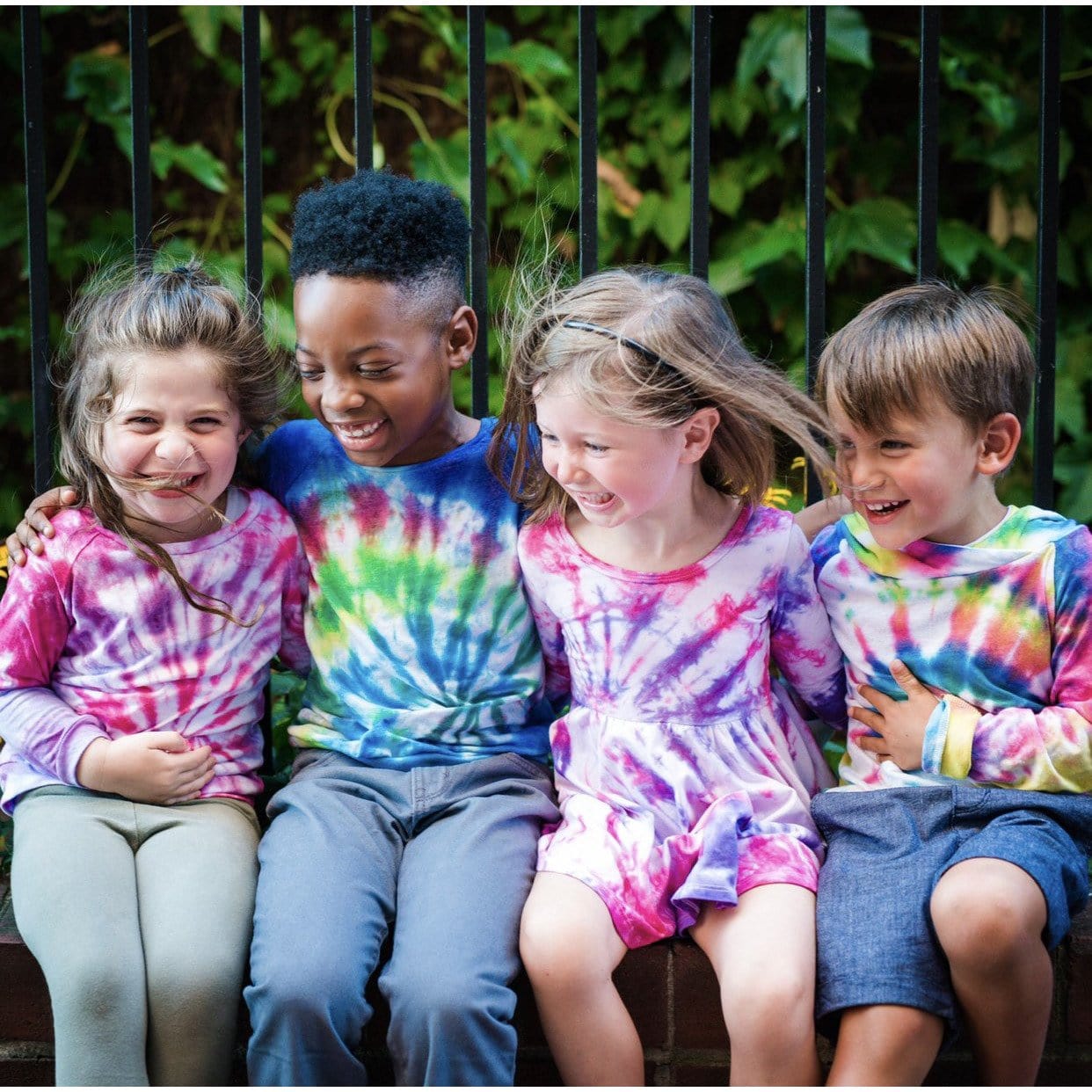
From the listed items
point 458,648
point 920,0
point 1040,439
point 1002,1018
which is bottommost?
point 1002,1018

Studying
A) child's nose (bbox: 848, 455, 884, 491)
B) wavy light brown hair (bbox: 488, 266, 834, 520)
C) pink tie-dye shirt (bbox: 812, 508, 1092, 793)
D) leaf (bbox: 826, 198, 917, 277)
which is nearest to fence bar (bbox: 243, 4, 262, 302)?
wavy light brown hair (bbox: 488, 266, 834, 520)

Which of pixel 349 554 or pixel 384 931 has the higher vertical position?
pixel 349 554

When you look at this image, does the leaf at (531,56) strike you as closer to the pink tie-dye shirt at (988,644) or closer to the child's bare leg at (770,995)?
the pink tie-dye shirt at (988,644)

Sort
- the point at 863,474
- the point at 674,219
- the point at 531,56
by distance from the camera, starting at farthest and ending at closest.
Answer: the point at 674,219 → the point at 531,56 → the point at 863,474

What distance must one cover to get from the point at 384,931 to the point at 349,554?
62cm

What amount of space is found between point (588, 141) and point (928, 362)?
0.75 meters

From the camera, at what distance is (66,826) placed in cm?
201

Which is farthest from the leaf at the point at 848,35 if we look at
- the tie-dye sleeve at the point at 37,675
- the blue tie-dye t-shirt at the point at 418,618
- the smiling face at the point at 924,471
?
the tie-dye sleeve at the point at 37,675

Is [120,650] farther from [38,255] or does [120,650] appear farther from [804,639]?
[804,639]

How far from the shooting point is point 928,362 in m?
2.03

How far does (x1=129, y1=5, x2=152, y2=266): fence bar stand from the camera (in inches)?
92.8

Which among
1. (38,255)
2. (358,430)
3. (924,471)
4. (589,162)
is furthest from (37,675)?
(924,471)

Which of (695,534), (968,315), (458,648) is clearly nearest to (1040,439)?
(968,315)

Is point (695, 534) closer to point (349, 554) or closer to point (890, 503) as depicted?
point (890, 503)
